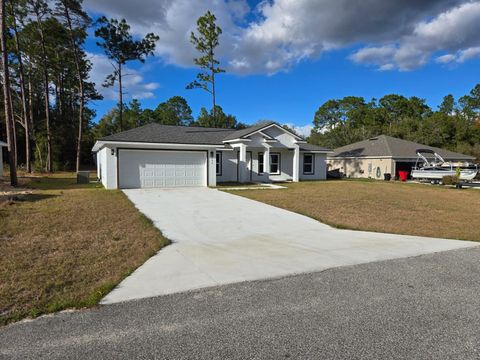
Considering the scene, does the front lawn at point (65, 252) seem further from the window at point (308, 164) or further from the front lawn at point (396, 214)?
the window at point (308, 164)

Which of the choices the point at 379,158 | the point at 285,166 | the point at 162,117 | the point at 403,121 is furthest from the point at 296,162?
the point at 162,117

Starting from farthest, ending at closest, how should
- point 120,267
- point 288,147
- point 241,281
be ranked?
1. point 288,147
2. point 120,267
3. point 241,281

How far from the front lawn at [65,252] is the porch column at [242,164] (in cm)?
1130

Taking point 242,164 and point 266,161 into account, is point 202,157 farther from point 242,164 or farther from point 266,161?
point 266,161

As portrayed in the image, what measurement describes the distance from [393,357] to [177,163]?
52.4 ft

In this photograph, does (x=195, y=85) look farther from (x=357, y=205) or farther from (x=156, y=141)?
(x=357, y=205)

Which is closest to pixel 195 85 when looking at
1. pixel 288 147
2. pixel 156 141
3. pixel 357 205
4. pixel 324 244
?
pixel 288 147

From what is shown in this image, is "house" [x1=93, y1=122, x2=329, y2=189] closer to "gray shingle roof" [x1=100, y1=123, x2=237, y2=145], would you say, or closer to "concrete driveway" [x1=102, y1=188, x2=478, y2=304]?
"gray shingle roof" [x1=100, y1=123, x2=237, y2=145]

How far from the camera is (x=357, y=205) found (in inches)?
484

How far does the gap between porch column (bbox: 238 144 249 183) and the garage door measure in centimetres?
329

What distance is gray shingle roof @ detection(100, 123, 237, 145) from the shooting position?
17.4m

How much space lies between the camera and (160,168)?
1730cm

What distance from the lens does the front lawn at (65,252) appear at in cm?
392

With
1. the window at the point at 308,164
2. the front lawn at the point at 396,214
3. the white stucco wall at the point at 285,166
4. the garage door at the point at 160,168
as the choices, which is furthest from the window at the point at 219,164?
the window at the point at 308,164
